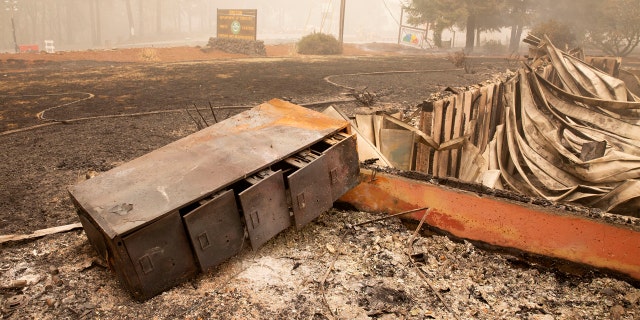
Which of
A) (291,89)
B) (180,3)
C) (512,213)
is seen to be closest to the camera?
(512,213)

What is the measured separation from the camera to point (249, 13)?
821 inches

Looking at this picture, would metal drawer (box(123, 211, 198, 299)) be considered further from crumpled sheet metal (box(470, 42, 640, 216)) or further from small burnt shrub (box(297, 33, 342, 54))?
small burnt shrub (box(297, 33, 342, 54))

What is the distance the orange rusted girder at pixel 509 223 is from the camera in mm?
2309

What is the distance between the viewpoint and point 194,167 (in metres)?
2.50

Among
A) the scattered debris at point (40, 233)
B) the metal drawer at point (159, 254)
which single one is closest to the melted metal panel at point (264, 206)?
the metal drawer at point (159, 254)

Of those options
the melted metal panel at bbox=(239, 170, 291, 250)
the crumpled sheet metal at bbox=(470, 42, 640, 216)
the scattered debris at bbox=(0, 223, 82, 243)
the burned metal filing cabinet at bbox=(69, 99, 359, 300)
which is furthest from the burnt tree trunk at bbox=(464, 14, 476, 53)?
the scattered debris at bbox=(0, 223, 82, 243)

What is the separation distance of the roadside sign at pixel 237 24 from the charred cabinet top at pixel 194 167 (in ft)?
62.3

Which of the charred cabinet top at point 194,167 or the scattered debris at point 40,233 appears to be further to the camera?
the scattered debris at point 40,233

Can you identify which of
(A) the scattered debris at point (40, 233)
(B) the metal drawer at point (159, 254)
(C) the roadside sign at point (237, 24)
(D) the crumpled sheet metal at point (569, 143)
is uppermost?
(C) the roadside sign at point (237, 24)

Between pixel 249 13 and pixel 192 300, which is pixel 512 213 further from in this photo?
pixel 249 13

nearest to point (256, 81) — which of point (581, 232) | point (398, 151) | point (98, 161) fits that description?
point (98, 161)

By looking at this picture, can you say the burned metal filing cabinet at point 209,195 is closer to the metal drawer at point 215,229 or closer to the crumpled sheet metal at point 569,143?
the metal drawer at point 215,229

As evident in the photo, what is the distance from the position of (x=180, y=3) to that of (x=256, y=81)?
5104 centimetres

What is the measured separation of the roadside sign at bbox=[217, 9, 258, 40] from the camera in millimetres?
20766
